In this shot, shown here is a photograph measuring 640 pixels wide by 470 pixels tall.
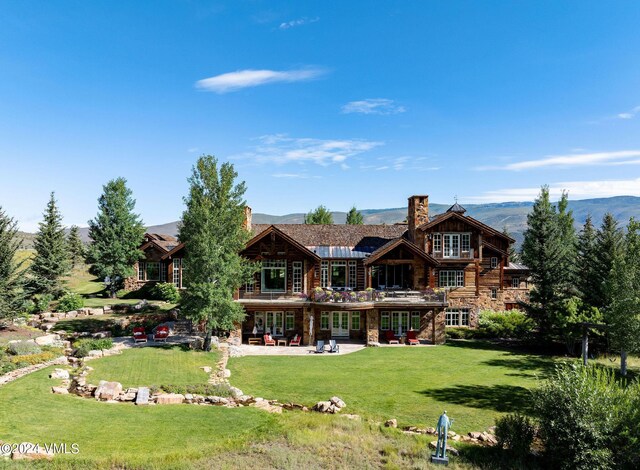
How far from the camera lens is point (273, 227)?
96.8ft

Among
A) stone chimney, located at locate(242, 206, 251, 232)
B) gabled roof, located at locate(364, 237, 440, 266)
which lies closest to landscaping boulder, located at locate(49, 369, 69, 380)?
stone chimney, located at locate(242, 206, 251, 232)

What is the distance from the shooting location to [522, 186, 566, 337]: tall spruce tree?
2920 centimetres

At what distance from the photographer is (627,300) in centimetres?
2033

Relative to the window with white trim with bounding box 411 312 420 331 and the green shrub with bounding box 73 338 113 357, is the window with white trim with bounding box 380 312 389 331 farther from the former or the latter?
the green shrub with bounding box 73 338 113 357


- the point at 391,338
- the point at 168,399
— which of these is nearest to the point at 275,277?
the point at 391,338

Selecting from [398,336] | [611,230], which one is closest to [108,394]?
[398,336]

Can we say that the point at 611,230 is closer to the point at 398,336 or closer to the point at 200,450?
the point at 398,336

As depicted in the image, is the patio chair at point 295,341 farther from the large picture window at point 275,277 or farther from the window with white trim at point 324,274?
the window with white trim at point 324,274

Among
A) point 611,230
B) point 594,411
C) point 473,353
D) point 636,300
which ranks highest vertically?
point 611,230

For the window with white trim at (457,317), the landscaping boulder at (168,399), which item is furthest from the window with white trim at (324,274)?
the landscaping boulder at (168,399)

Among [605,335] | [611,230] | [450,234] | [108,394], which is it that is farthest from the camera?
[450,234]

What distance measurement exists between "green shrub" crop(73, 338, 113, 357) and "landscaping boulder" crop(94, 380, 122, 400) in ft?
21.3

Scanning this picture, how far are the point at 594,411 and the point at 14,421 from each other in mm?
18692

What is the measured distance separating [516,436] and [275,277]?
19867mm
